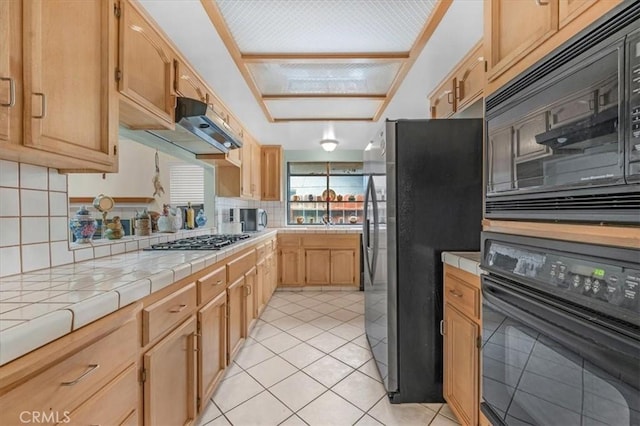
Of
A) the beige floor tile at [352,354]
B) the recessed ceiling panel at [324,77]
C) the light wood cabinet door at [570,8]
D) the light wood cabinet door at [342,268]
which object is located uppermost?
the recessed ceiling panel at [324,77]

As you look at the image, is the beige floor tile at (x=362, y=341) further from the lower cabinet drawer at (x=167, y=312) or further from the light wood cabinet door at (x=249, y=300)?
the lower cabinet drawer at (x=167, y=312)

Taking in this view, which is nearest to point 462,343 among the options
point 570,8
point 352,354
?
point 352,354

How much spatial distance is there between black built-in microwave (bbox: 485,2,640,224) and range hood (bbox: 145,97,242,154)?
158cm

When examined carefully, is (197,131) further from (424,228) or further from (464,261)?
(464,261)

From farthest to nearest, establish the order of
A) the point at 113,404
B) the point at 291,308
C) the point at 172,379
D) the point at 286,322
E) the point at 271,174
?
1. the point at 271,174
2. the point at 291,308
3. the point at 286,322
4. the point at 172,379
5. the point at 113,404

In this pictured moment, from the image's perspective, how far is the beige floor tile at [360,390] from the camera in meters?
1.66

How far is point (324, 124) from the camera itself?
341cm

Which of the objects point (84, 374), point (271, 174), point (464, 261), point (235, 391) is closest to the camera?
point (84, 374)

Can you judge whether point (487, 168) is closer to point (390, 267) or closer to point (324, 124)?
point (390, 267)

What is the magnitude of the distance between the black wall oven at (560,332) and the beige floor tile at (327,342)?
1.41 metres

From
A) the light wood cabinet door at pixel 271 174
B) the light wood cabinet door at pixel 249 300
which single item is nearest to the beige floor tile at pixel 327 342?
the light wood cabinet door at pixel 249 300

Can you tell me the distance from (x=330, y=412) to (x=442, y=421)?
595mm

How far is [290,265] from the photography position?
4047mm

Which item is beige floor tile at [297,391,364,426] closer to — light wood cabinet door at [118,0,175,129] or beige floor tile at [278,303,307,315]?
beige floor tile at [278,303,307,315]
